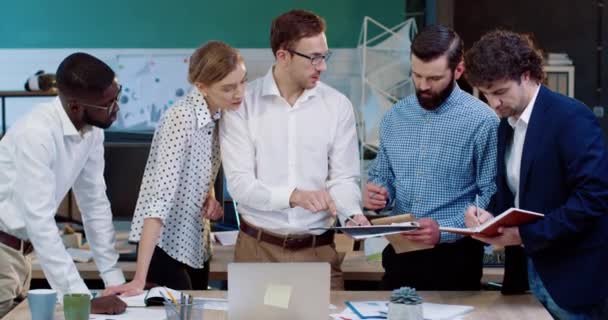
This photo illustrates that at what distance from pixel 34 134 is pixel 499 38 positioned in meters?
1.44

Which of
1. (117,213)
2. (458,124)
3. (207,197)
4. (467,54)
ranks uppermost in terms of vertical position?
(467,54)

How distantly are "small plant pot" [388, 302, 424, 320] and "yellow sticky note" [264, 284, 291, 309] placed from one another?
289 mm

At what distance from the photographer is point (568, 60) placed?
19.2 ft

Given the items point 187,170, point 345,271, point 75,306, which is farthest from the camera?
point 345,271

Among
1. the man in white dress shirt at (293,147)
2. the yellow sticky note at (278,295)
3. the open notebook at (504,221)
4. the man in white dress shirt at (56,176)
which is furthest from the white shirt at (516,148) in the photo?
the man in white dress shirt at (56,176)

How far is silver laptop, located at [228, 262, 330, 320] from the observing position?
2664mm

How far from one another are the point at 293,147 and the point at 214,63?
39 cm

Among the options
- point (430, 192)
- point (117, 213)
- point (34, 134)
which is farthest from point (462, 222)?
point (117, 213)

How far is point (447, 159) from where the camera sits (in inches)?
131

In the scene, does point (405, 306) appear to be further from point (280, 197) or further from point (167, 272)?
point (167, 272)

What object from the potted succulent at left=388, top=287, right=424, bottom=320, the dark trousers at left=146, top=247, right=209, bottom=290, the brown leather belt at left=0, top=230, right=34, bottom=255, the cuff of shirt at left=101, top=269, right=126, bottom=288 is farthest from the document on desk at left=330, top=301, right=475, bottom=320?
the brown leather belt at left=0, top=230, right=34, bottom=255

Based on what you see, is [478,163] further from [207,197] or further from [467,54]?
[207,197]

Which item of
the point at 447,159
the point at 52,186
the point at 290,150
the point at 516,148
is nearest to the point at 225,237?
the point at 290,150

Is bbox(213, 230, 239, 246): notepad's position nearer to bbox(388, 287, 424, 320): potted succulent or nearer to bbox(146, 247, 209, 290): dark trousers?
bbox(146, 247, 209, 290): dark trousers
